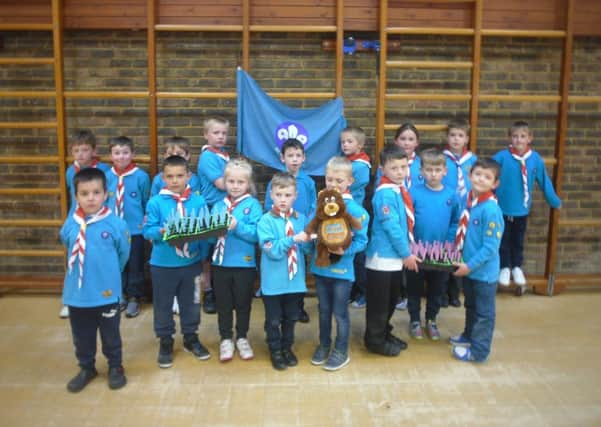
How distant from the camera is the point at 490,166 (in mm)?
3520

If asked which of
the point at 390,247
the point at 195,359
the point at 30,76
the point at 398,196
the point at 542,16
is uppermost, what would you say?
the point at 542,16

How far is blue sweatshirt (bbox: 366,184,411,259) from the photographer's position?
3.52 metres

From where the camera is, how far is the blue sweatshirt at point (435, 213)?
386 centimetres

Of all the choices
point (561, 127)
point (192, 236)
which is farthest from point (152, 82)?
point (561, 127)

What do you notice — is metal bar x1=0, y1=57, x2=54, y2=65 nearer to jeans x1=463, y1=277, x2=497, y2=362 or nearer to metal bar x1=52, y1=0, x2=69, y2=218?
metal bar x1=52, y1=0, x2=69, y2=218

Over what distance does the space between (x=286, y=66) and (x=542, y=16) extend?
2274 millimetres

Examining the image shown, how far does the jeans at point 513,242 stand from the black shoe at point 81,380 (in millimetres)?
3429

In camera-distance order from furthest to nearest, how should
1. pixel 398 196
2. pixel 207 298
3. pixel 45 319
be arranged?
pixel 207 298 → pixel 45 319 → pixel 398 196

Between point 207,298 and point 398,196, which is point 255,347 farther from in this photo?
point 398,196

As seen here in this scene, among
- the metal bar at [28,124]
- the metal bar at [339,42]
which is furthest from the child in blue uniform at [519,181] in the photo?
the metal bar at [28,124]

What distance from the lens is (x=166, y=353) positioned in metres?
3.63

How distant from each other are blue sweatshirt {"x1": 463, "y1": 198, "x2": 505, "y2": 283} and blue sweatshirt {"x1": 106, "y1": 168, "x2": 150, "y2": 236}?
8.34 feet

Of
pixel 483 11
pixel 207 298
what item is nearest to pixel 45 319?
pixel 207 298

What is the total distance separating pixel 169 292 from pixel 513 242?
301cm
